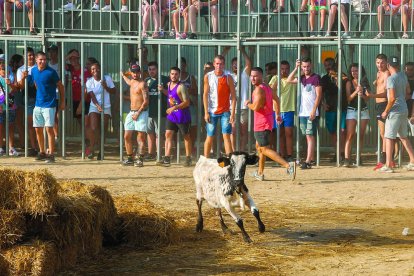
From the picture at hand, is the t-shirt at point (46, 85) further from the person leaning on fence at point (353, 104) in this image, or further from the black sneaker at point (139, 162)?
the person leaning on fence at point (353, 104)

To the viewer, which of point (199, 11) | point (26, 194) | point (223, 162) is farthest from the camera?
point (199, 11)

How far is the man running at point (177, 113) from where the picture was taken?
755 inches

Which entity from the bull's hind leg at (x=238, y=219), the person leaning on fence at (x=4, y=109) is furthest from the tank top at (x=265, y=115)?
Answer: the person leaning on fence at (x=4, y=109)

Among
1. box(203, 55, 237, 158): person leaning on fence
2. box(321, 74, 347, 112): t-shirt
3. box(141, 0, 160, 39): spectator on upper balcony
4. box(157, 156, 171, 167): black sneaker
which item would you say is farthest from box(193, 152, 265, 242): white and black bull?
box(141, 0, 160, 39): spectator on upper balcony

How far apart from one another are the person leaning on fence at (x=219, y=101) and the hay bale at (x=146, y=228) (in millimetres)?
6390

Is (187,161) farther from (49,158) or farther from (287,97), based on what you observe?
(49,158)

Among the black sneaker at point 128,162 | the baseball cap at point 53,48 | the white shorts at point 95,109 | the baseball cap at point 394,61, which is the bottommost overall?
the black sneaker at point 128,162

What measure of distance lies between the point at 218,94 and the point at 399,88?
3275 millimetres

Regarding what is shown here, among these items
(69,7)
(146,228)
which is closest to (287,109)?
(69,7)

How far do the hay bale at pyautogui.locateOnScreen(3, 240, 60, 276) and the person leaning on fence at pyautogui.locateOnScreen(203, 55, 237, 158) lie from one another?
8632 mm

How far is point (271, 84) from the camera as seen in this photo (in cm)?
1955

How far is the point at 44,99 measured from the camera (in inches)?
768

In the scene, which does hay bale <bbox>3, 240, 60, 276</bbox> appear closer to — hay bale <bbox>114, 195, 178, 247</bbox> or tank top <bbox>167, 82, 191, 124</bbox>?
hay bale <bbox>114, 195, 178, 247</bbox>

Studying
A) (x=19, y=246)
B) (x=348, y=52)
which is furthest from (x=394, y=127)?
(x=19, y=246)
